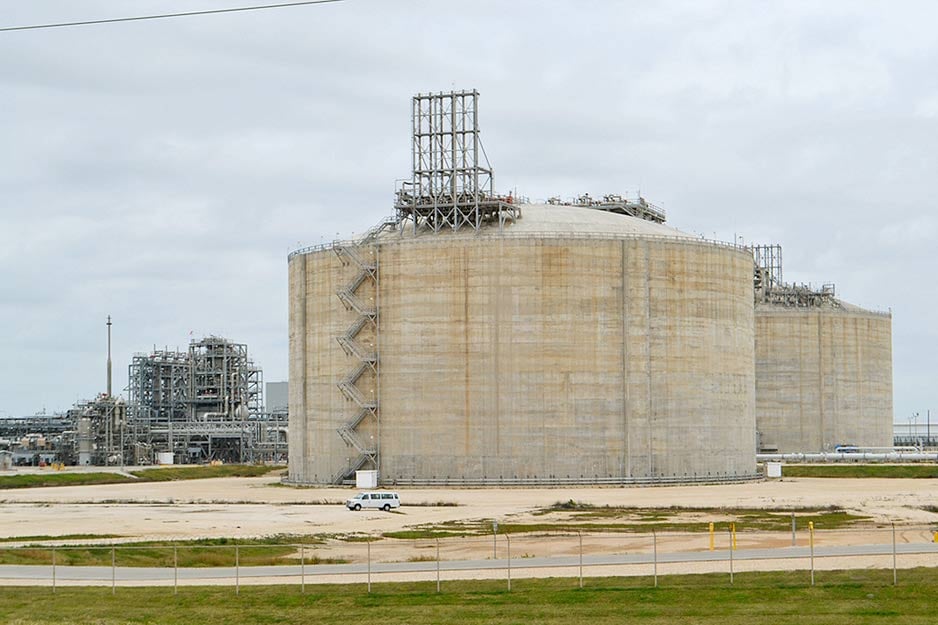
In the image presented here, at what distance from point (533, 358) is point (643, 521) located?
30.4 meters

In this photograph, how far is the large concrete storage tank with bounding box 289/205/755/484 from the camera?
93.8 m

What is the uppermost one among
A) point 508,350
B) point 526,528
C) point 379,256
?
point 379,256

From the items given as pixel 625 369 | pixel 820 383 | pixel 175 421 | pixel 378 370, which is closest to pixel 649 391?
pixel 625 369

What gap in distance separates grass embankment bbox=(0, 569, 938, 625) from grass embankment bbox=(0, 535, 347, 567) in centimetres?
734

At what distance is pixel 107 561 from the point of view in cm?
4803

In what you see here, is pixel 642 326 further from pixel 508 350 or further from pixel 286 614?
pixel 286 614

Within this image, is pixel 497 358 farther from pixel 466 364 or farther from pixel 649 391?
pixel 649 391

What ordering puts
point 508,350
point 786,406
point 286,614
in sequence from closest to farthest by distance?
point 286,614 → point 508,350 → point 786,406

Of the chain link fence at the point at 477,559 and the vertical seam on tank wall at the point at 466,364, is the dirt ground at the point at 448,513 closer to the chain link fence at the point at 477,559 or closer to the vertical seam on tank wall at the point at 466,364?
the chain link fence at the point at 477,559

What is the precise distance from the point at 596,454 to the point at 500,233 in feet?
56.6

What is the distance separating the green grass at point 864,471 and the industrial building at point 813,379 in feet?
50.5

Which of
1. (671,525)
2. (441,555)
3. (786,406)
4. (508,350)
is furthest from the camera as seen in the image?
(786,406)

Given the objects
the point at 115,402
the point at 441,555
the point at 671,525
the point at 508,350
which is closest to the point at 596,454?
the point at 508,350

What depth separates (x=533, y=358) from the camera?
308 ft
